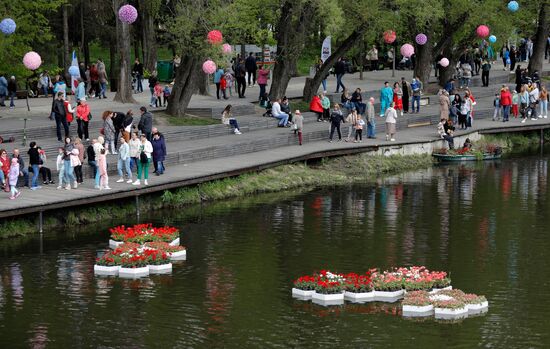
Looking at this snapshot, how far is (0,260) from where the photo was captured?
102 feet

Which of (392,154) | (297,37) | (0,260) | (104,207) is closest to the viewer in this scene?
(0,260)

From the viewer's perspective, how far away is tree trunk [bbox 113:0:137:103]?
164ft

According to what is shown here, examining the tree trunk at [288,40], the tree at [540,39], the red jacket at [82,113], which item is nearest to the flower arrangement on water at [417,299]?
the red jacket at [82,113]

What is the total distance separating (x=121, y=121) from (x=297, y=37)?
12263mm

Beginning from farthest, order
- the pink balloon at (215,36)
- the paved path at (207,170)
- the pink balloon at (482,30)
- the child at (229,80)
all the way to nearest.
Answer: the pink balloon at (482,30), the child at (229,80), the pink balloon at (215,36), the paved path at (207,170)

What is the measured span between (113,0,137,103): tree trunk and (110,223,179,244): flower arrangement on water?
18118 mm

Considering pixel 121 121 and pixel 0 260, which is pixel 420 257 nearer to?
pixel 0 260

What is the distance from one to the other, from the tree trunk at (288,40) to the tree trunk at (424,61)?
30.6 feet

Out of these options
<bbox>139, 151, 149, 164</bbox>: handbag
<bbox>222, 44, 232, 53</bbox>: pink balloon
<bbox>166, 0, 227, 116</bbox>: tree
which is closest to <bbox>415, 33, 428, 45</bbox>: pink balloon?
<bbox>166, 0, 227, 116</bbox>: tree

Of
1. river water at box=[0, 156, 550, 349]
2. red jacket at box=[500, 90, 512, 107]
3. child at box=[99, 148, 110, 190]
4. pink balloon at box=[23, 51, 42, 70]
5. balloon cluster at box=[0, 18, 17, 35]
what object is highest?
balloon cluster at box=[0, 18, 17, 35]

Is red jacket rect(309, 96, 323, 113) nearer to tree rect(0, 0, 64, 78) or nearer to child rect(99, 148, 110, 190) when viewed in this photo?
tree rect(0, 0, 64, 78)

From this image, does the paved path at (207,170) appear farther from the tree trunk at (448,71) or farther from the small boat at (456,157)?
the tree trunk at (448,71)

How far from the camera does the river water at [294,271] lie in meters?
24.5

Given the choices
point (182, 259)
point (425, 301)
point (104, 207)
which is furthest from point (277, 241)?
point (425, 301)
